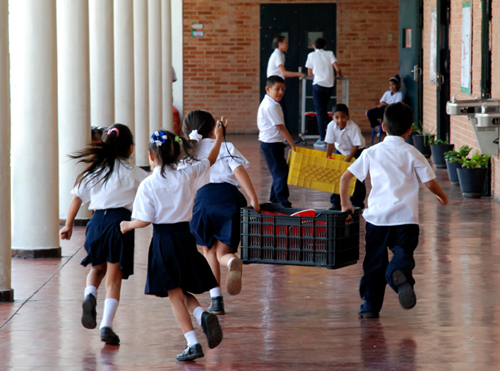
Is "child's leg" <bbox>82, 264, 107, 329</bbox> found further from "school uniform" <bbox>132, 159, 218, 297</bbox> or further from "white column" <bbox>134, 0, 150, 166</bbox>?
"white column" <bbox>134, 0, 150, 166</bbox>

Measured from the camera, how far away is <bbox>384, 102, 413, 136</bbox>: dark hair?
476cm

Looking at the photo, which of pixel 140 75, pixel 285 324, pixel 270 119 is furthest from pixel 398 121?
pixel 140 75

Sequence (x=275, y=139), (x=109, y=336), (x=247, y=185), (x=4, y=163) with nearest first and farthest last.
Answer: (x=109, y=336) < (x=247, y=185) < (x=4, y=163) < (x=275, y=139)

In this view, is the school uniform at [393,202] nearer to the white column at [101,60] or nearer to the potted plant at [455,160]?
the white column at [101,60]

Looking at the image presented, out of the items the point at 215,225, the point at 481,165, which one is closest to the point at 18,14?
the point at 215,225

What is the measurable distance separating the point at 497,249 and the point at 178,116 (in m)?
12.2

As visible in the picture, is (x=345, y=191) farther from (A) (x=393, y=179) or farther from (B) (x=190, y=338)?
(B) (x=190, y=338)

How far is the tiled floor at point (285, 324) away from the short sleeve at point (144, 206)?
2.34 ft

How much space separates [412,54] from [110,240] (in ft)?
38.9

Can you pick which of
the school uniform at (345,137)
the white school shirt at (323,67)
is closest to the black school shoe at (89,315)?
the school uniform at (345,137)

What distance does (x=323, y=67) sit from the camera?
48.7ft

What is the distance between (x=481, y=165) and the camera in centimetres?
958

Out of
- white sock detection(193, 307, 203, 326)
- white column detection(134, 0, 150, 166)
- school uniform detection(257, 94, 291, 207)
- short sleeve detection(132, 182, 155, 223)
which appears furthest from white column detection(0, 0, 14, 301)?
white column detection(134, 0, 150, 166)

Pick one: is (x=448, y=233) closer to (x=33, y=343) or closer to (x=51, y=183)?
(x=51, y=183)
